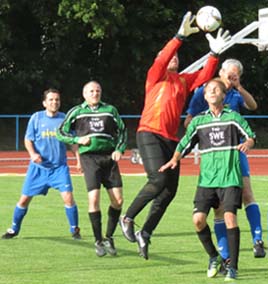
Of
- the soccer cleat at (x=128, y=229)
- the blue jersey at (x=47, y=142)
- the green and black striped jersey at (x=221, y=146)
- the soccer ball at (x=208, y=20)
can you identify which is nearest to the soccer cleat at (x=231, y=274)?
the green and black striped jersey at (x=221, y=146)

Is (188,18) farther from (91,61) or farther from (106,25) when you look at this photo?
(91,61)

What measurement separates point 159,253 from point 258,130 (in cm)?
2668

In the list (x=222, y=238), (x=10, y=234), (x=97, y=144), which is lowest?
(x=10, y=234)

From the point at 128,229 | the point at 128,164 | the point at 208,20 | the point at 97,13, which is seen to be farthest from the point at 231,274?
the point at 97,13

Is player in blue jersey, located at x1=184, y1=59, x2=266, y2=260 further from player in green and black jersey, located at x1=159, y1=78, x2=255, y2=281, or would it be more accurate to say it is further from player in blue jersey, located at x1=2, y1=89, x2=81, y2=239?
player in blue jersey, located at x1=2, y1=89, x2=81, y2=239

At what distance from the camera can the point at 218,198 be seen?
8367mm

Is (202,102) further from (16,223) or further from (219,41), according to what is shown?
(16,223)

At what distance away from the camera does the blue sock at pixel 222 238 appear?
345 inches

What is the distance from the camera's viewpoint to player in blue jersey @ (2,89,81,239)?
11.3 m

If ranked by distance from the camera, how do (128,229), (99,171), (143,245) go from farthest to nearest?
(99,171) < (128,229) < (143,245)

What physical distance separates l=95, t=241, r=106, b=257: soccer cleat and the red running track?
1398 cm

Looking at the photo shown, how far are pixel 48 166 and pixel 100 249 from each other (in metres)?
1.93

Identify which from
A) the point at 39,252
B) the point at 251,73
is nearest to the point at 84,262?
the point at 39,252

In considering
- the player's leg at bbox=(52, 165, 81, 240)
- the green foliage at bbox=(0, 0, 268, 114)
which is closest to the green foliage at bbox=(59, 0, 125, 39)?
the green foliage at bbox=(0, 0, 268, 114)
